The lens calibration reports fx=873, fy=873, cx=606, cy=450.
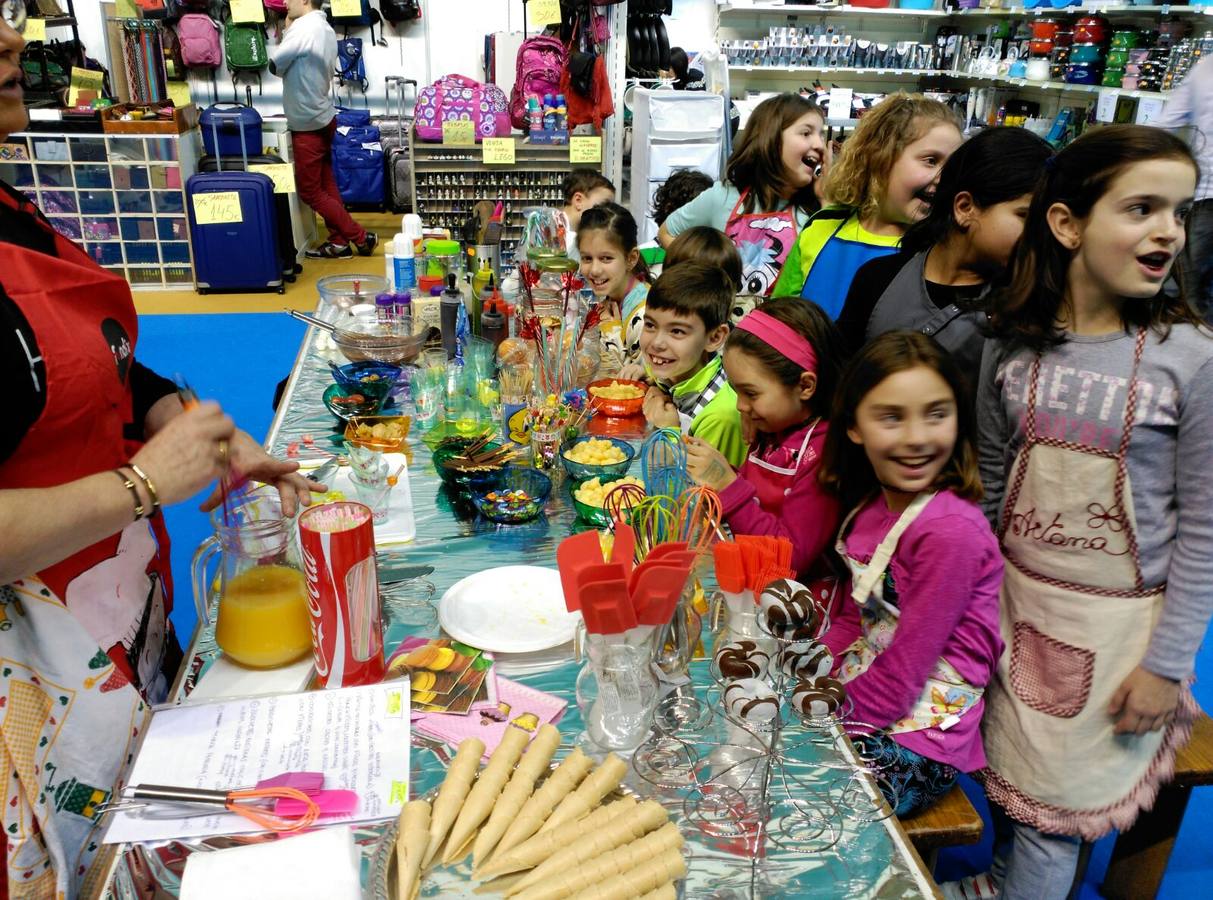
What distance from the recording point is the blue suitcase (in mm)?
6203

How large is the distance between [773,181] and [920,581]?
88.7 inches

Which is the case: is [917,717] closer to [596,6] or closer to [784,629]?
[784,629]

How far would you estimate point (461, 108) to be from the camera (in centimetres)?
604

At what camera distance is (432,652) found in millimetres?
1359

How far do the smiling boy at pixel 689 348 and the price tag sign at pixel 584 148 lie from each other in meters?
2.77

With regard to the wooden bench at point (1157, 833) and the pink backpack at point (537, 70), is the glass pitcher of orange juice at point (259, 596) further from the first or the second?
the pink backpack at point (537, 70)

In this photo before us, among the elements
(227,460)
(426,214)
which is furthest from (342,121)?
(227,460)

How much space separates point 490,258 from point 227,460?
2053 millimetres

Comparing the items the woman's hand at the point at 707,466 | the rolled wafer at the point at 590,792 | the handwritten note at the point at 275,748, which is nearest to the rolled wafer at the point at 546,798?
the rolled wafer at the point at 590,792

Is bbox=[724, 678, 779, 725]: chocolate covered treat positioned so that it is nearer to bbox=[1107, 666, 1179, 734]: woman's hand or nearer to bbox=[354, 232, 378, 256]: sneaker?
bbox=[1107, 666, 1179, 734]: woman's hand

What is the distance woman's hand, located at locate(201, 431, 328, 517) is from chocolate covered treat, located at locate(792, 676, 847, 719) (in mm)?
856

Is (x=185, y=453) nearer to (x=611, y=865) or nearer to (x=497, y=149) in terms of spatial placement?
(x=611, y=865)

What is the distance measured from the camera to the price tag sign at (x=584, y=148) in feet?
16.3

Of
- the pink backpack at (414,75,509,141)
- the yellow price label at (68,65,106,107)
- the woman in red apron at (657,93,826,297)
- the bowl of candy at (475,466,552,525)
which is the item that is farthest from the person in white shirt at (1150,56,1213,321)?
the yellow price label at (68,65,106,107)
